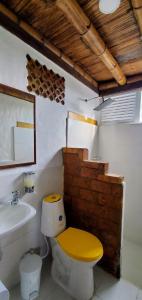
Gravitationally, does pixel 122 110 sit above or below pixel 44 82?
below

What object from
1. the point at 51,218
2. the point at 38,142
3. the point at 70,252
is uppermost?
the point at 38,142

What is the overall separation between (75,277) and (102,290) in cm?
33

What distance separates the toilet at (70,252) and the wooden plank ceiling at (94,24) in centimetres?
163

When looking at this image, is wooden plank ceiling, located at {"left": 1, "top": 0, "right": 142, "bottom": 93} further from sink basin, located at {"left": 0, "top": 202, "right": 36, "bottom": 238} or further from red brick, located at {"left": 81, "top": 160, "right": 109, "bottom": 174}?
sink basin, located at {"left": 0, "top": 202, "right": 36, "bottom": 238}

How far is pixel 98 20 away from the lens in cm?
126

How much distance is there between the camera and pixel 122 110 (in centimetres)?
237

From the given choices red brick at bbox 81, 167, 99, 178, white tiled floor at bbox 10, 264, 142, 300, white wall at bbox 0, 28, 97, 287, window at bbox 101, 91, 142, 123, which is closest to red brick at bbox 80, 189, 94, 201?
red brick at bbox 81, 167, 99, 178

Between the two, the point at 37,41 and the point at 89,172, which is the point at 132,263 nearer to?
the point at 89,172

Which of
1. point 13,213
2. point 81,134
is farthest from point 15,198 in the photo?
point 81,134

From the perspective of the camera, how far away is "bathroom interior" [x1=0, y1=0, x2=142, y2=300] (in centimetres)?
125

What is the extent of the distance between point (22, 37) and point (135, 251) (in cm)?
279

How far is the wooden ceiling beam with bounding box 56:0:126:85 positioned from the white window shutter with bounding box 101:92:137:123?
0.62 m

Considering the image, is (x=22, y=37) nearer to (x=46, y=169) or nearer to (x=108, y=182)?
(x=46, y=169)

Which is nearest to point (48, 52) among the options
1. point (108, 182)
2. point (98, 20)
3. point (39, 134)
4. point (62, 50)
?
point (62, 50)
